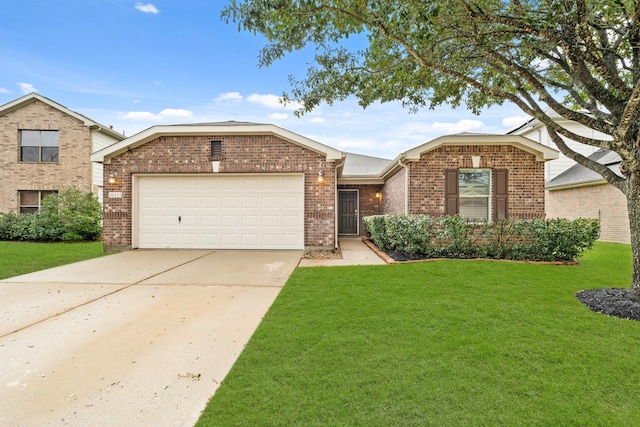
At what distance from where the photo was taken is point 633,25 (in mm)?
4309

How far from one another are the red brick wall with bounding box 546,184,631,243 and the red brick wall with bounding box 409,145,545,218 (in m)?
Answer: 4.70

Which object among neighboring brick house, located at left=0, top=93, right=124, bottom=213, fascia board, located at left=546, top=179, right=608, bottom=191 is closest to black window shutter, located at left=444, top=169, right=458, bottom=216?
fascia board, located at left=546, top=179, right=608, bottom=191

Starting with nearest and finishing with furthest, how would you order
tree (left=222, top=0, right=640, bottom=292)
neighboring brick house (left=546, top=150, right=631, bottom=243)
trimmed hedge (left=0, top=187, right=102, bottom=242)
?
tree (left=222, top=0, right=640, bottom=292) → neighboring brick house (left=546, top=150, right=631, bottom=243) → trimmed hedge (left=0, top=187, right=102, bottom=242)

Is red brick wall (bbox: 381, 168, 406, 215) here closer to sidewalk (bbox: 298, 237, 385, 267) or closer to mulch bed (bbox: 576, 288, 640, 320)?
sidewalk (bbox: 298, 237, 385, 267)

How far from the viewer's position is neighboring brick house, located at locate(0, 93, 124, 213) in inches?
562

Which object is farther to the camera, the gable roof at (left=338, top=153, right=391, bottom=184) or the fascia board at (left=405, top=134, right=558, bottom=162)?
the gable roof at (left=338, top=153, right=391, bottom=184)

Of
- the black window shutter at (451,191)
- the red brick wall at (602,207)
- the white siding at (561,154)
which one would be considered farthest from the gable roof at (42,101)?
the white siding at (561,154)

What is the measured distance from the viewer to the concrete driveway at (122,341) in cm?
217

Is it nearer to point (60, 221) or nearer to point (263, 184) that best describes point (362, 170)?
point (263, 184)

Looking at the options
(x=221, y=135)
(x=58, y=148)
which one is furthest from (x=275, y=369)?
(x=58, y=148)

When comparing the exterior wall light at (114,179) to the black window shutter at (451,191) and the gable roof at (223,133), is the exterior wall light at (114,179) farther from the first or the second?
the black window shutter at (451,191)

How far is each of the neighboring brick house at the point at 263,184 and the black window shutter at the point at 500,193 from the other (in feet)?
0.09

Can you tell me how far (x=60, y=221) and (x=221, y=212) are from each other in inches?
320

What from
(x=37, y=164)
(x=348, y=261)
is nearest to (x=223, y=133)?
(x=348, y=261)
